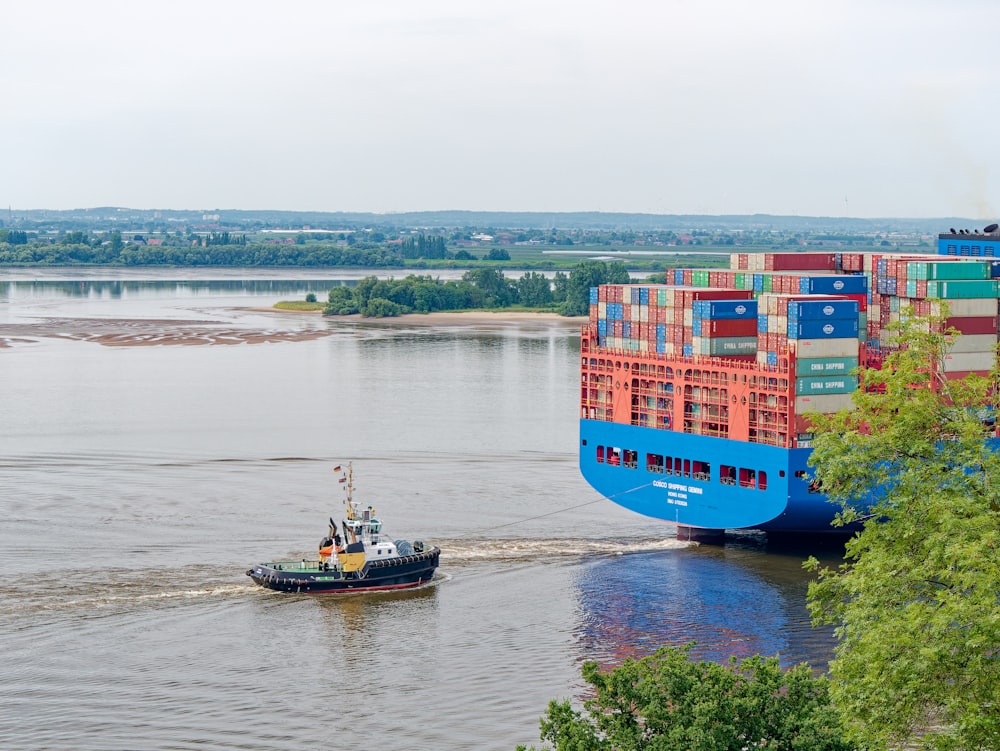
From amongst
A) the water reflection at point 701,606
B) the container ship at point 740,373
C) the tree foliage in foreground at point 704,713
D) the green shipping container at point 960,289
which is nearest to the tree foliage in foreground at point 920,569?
the tree foliage in foreground at point 704,713

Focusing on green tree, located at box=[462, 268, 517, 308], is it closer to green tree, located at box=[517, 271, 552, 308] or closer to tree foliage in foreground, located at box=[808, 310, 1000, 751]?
green tree, located at box=[517, 271, 552, 308]

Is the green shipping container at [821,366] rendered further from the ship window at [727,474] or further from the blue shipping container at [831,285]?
the ship window at [727,474]

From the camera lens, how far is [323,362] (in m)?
107

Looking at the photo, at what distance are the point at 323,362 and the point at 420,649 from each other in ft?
220

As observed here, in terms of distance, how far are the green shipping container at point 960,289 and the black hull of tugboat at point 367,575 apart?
59.9 feet

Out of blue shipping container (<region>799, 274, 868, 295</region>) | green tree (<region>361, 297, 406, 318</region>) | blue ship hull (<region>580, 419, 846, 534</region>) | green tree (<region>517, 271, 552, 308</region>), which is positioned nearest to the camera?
blue ship hull (<region>580, 419, 846, 534</region>)

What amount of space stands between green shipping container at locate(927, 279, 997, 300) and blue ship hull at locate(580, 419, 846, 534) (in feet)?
23.9

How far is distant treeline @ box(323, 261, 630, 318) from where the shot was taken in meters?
156

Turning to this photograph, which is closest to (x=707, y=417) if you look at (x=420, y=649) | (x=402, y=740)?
(x=420, y=649)

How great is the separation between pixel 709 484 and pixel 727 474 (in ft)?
2.36

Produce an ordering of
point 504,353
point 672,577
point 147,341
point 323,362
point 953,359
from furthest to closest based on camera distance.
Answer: point 147,341 → point 504,353 → point 323,362 → point 953,359 → point 672,577

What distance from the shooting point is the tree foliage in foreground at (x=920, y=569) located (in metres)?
21.8

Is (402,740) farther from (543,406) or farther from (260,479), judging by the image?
(543,406)

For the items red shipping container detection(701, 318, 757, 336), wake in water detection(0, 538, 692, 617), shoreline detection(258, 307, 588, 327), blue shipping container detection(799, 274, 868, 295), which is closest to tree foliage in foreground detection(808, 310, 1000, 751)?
wake in water detection(0, 538, 692, 617)
